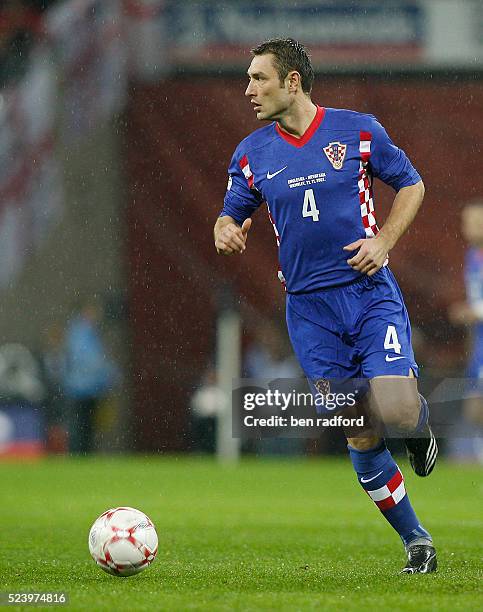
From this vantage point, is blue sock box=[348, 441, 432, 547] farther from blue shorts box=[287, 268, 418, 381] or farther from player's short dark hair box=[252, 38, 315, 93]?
player's short dark hair box=[252, 38, 315, 93]

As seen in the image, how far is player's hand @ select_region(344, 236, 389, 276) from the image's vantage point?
5688 millimetres

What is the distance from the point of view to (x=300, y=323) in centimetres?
607

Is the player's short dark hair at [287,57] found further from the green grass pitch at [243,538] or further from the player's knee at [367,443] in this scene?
the green grass pitch at [243,538]

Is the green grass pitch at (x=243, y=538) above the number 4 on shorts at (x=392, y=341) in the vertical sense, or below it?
below

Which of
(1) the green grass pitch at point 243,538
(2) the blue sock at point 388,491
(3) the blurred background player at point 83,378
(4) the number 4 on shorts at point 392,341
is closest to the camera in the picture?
(1) the green grass pitch at point 243,538

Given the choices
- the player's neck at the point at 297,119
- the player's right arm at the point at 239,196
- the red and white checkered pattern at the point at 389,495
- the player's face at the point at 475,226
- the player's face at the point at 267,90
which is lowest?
the red and white checkered pattern at the point at 389,495

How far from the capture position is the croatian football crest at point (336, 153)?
19.5 feet

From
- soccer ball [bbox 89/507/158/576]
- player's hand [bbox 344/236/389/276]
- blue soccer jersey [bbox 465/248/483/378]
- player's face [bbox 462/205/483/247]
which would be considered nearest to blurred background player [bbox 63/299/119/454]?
blue soccer jersey [bbox 465/248/483/378]

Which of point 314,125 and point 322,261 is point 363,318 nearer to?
point 322,261

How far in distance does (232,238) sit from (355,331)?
672 mm

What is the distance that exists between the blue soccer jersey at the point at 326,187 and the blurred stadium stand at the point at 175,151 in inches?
369

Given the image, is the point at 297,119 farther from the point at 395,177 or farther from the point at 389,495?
the point at 389,495

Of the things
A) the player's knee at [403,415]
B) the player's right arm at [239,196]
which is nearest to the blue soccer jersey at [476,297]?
the player's right arm at [239,196]

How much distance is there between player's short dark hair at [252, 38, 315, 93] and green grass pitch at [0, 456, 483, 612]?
221 cm
